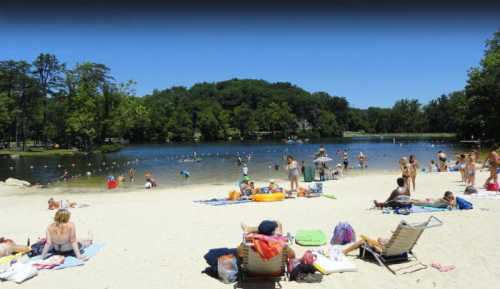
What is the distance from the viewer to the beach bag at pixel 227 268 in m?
7.39

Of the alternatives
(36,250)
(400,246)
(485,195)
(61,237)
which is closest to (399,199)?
(485,195)

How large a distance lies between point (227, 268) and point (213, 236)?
9.28 feet

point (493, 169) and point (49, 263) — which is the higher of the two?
point (493, 169)

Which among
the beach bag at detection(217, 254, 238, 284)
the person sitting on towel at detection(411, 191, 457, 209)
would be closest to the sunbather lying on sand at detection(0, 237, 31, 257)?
the beach bag at detection(217, 254, 238, 284)

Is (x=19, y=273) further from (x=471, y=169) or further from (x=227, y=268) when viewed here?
(x=471, y=169)

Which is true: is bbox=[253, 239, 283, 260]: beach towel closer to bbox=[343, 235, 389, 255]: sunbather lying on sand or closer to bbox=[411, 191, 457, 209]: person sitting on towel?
bbox=[343, 235, 389, 255]: sunbather lying on sand

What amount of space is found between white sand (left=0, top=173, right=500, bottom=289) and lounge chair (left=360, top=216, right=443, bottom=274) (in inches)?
9.5

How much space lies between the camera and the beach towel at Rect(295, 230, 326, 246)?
9477mm

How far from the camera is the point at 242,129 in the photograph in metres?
139

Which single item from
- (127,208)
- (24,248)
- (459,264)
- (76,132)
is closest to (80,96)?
(76,132)

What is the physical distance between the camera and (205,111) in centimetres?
13138

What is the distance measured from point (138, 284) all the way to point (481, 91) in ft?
239

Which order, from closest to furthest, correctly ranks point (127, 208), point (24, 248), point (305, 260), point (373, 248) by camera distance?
1. point (305, 260)
2. point (373, 248)
3. point (24, 248)
4. point (127, 208)

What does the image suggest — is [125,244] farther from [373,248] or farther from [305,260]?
[373,248]
